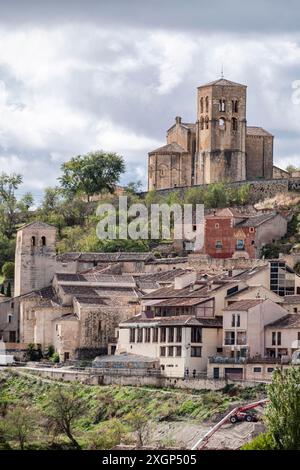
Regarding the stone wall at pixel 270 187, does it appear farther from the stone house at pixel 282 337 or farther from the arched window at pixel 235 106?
the stone house at pixel 282 337

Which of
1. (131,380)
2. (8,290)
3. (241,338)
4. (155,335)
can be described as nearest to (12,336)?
(8,290)

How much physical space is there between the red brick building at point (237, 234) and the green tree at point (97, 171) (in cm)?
2412

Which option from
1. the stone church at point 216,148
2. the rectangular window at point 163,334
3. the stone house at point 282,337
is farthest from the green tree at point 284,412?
the stone church at point 216,148

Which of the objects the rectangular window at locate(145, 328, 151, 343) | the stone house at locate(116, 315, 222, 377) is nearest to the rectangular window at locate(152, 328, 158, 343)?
the stone house at locate(116, 315, 222, 377)

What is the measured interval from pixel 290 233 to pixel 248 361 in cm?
2954

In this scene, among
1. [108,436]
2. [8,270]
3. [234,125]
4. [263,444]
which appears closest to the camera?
[263,444]

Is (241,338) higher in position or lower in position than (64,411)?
higher

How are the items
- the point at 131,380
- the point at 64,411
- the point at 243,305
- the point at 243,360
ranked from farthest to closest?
the point at 243,305
the point at 131,380
the point at 243,360
the point at 64,411

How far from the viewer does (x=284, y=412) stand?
261 feet

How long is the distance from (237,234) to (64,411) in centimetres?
3308

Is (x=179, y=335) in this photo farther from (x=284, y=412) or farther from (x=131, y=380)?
(x=284, y=412)
